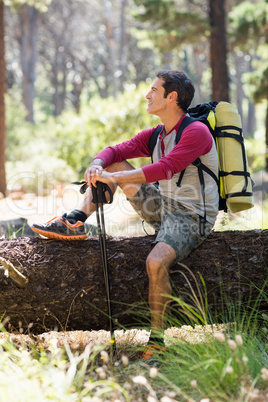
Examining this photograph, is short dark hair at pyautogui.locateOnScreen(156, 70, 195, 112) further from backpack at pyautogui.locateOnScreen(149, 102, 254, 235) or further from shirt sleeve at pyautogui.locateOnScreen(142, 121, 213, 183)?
shirt sleeve at pyautogui.locateOnScreen(142, 121, 213, 183)

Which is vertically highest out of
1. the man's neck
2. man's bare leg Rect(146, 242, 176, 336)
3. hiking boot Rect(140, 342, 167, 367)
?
the man's neck

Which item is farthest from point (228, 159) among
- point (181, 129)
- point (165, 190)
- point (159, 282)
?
point (159, 282)

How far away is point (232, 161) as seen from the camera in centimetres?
374

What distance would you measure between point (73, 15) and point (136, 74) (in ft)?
23.7

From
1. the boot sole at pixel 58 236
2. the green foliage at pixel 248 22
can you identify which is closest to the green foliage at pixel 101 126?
the green foliage at pixel 248 22

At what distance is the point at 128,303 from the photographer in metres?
3.55

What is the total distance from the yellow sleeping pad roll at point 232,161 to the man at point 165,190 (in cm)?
11

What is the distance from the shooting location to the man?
340 cm

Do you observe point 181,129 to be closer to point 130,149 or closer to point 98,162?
point 130,149

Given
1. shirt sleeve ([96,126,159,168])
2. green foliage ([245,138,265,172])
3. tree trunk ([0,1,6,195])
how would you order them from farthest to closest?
1. green foliage ([245,138,265,172])
2. tree trunk ([0,1,6,195])
3. shirt sleeve ([96,126,159,168])

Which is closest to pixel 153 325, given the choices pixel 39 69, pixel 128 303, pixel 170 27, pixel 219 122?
pixel 128 303

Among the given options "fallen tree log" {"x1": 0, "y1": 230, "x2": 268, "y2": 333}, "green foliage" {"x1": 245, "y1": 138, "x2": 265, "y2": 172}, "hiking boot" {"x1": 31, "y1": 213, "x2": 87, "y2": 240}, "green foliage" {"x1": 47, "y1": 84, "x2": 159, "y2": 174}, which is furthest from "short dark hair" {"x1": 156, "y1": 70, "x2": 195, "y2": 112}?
"green foliage" {"x1": 245, "y1": 138, "x2": 265, "y2": 172}

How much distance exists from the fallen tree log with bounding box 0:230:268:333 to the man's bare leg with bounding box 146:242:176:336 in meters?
0.12

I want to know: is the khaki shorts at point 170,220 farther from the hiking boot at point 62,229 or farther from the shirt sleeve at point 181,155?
the hiking boot at point 62,229
